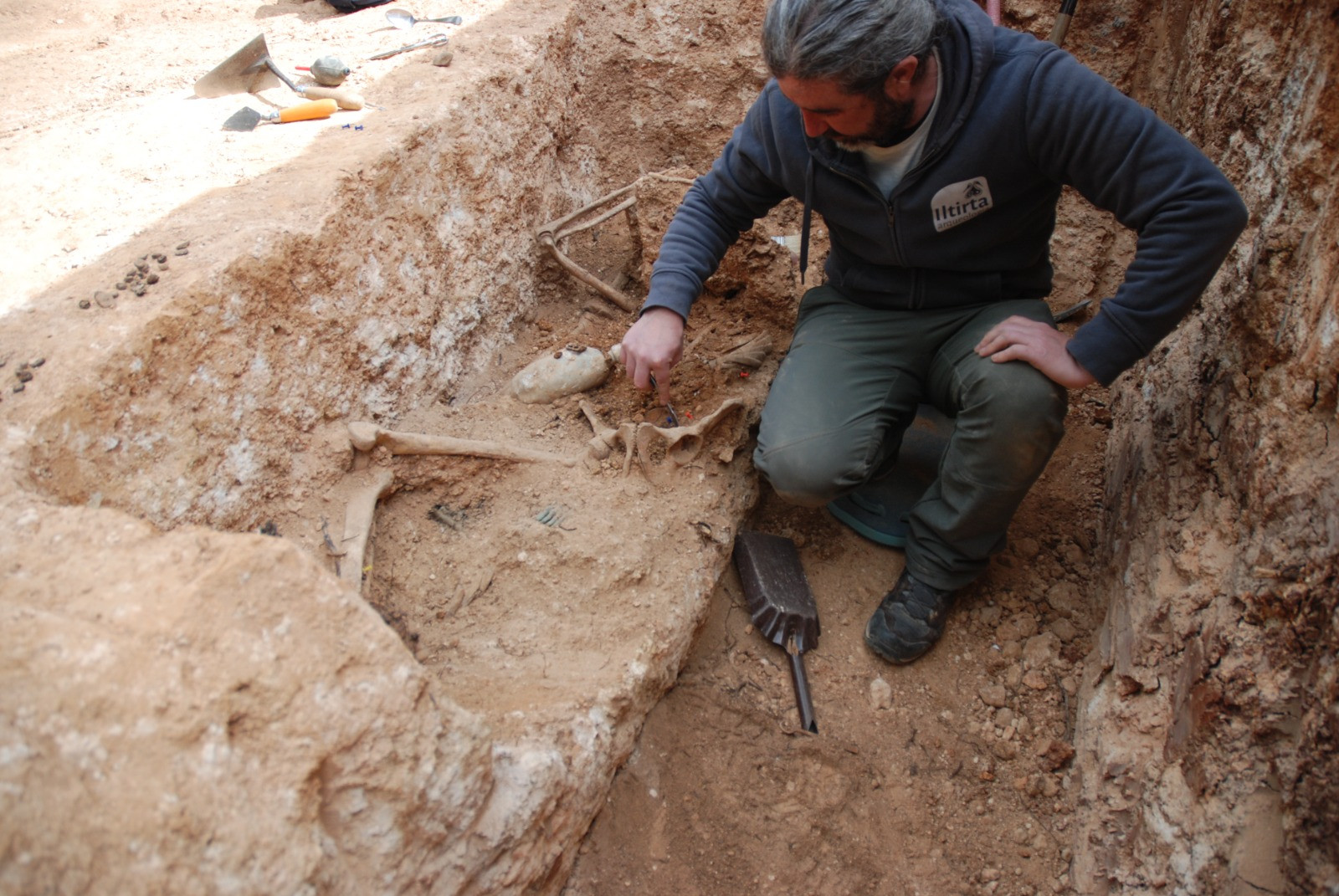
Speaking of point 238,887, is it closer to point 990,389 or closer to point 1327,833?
point 1327,833

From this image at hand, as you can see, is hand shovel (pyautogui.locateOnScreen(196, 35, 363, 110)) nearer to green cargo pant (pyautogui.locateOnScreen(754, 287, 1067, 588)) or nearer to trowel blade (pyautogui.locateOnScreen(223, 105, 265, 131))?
trowel blade (pyautogui.locateOnScreen(223, 105, 265, 131))

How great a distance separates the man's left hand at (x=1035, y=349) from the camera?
2.03 meters

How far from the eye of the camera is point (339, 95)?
303 cm

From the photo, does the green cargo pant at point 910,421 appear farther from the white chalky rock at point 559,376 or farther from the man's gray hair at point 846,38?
the man's gray hair at point 846,38

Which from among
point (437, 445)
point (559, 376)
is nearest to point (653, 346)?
point (559, 376)

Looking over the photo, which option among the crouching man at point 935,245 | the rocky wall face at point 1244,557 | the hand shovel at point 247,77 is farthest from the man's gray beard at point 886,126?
the hand shovel at point 247,77

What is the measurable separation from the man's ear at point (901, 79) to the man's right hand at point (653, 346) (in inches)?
32.3

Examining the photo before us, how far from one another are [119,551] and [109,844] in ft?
1.65

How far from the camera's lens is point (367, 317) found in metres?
2.52

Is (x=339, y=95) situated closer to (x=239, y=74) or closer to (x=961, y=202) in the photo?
(x=239, y=74)

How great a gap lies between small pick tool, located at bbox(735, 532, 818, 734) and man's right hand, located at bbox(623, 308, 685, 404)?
24.1 inches

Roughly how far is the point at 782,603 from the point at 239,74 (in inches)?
112

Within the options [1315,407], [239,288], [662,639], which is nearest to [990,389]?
[1315,407]

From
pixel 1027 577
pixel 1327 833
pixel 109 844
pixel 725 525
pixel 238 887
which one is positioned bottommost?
pixel 1027 577
